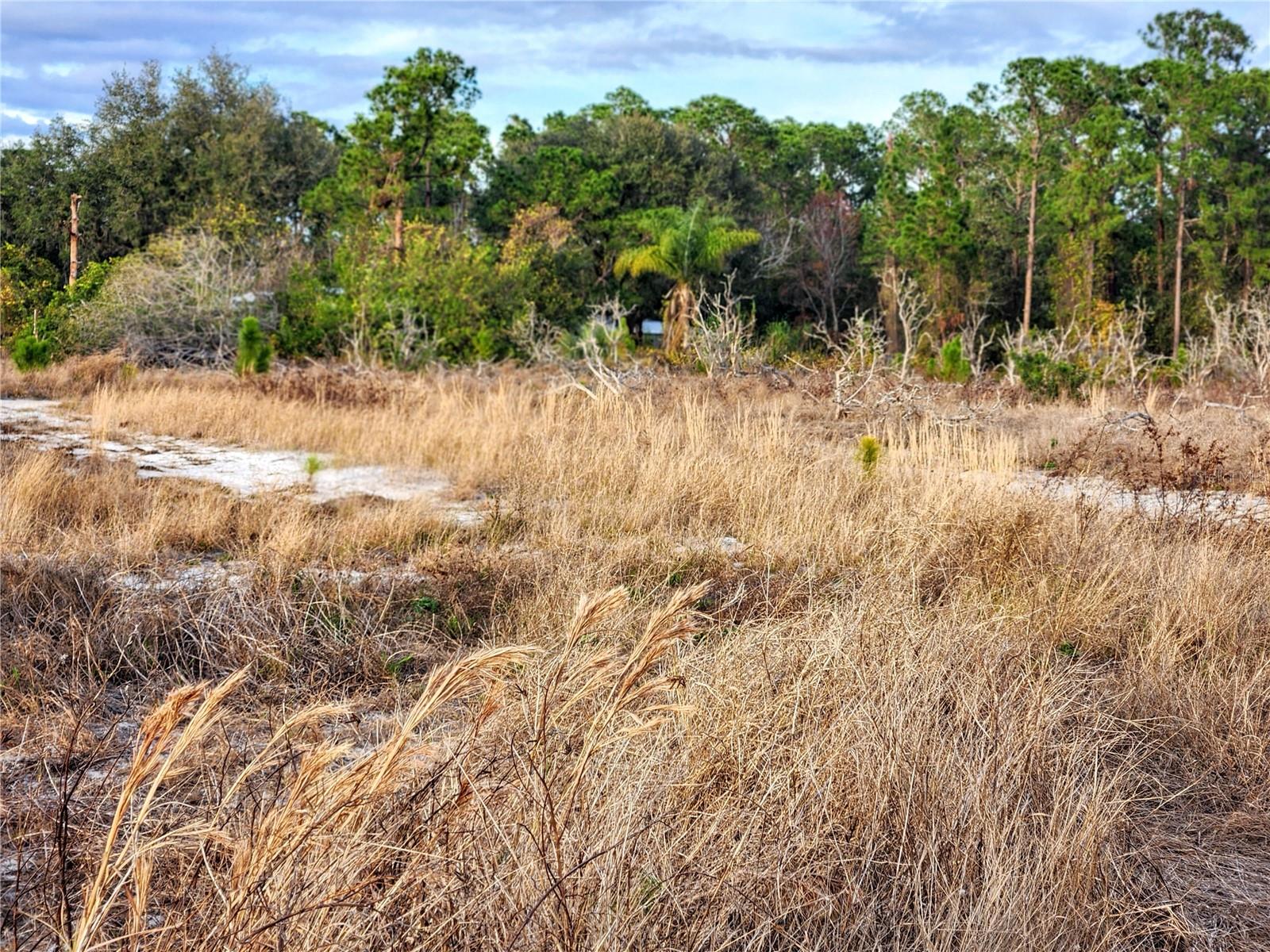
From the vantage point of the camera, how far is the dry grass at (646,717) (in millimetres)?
1822

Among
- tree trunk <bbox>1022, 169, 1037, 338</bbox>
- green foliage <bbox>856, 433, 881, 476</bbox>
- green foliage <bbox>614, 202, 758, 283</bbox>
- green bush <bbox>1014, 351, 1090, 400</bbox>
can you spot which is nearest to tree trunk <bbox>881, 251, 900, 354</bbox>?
tree trunk <bbox>1022, 169, 1037, 338</bbox>

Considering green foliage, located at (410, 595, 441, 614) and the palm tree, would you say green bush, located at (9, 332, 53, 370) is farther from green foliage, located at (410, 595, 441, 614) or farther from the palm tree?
the palm tree

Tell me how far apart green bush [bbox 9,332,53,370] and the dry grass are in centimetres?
313


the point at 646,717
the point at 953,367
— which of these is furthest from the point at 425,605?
the point at 953,367

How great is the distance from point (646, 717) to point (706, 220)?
25.8m

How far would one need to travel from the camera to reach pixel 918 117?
37469mm

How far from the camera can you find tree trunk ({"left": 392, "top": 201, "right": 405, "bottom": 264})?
76.1 feet

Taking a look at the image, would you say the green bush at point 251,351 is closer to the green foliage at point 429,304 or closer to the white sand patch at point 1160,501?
the green foliage at point 429,304

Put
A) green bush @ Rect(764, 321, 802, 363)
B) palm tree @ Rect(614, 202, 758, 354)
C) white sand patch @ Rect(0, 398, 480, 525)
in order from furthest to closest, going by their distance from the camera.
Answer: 1. palm tree @ Rect(614, 202, 758, 354)
2. green bush @ Rect(764, 321, 802, 363)
3. white sand patch @ Rect(0, 398, 480, 525)

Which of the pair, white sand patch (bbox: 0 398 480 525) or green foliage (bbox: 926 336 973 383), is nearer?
white sand patch (bbox: 0 398 480 525)

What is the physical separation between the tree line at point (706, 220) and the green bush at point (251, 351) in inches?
54.1

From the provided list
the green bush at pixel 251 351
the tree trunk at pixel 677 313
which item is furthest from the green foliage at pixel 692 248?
the green bush at pixel 251 351

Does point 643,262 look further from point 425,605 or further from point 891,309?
point 425,605

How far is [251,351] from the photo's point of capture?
1533 cm
